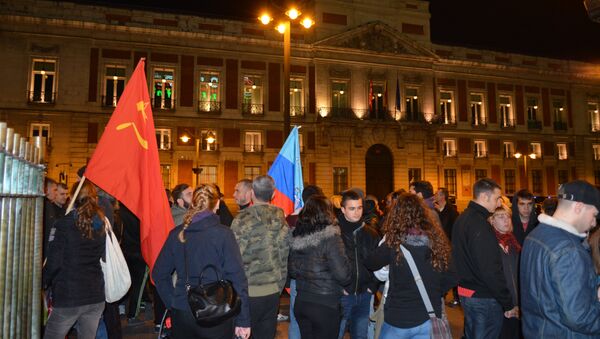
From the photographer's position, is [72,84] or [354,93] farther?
[354,93]

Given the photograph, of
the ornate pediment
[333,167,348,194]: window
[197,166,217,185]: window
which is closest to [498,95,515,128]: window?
the ornate pediment

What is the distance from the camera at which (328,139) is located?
93.0 feet

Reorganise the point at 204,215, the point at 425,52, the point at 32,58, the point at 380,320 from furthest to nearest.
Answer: the point at 425,52, the point at 32,58, the point at 380,320, the point at 204,215

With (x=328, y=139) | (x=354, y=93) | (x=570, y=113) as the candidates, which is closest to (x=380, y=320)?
(x=328, y=139)

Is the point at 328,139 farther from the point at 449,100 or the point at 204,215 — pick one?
the point at 204,215

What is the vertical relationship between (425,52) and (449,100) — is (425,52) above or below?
above

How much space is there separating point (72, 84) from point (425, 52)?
23.7 metres

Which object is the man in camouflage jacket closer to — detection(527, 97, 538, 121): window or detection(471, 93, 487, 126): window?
detection(471, 93, 487, 126): window

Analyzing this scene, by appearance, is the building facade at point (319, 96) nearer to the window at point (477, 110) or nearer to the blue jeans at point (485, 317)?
the window at point (477, 110)

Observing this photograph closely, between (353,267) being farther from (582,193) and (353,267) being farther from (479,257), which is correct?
(582,193)

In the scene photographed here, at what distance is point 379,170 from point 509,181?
36.7ft

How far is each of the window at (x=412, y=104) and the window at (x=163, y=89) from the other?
1634 cm

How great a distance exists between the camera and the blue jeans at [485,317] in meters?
4.09

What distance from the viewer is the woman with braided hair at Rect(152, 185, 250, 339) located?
3381 mm
